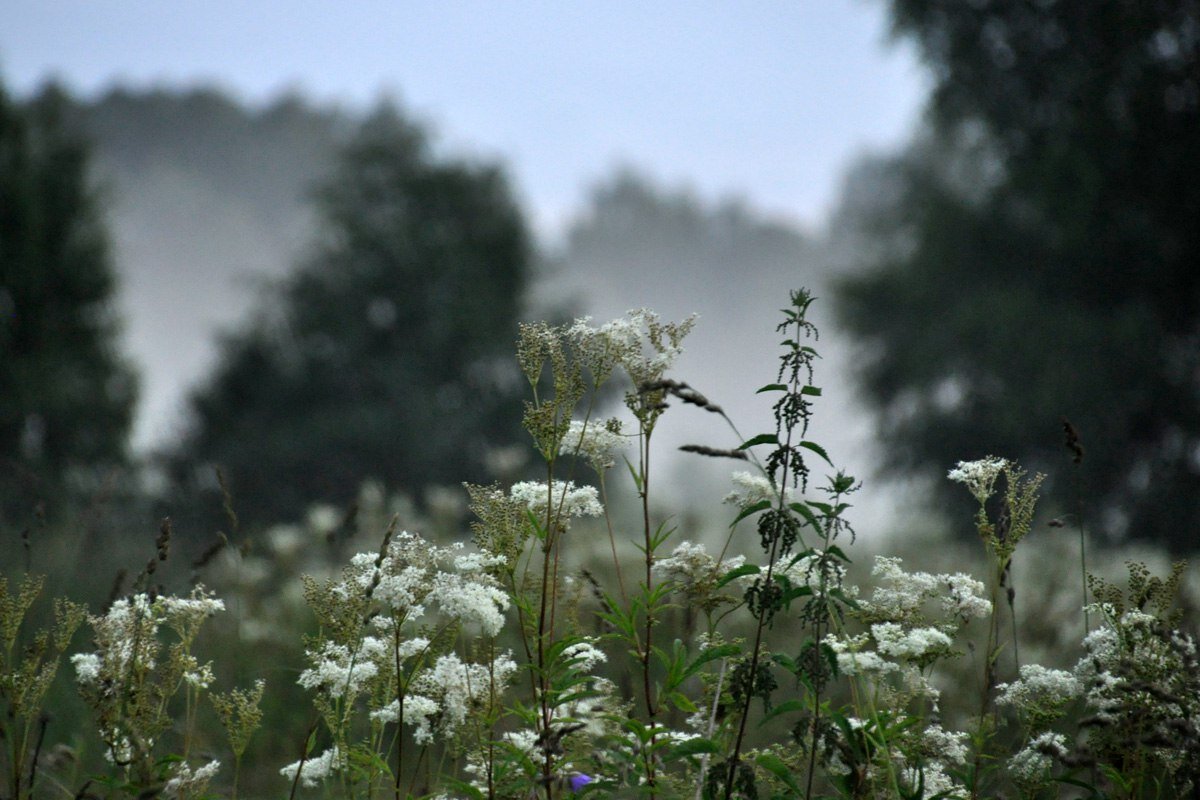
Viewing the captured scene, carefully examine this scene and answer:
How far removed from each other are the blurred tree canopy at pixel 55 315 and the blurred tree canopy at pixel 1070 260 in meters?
16.3

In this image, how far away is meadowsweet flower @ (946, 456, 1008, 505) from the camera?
2.51 meters

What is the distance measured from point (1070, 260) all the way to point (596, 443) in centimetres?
1855

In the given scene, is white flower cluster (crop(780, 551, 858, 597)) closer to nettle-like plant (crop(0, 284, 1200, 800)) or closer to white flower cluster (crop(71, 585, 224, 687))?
nettle-like plant (crop(0, 284, 1200, 800))

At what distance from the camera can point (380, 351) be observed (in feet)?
79.9

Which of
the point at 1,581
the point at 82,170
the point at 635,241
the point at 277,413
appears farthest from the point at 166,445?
the point at 635,241

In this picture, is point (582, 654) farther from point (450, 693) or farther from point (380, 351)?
point (380, 351)

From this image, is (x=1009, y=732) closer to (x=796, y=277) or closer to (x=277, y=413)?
(x=277, y=413)

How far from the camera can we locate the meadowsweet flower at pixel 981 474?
2.51 m

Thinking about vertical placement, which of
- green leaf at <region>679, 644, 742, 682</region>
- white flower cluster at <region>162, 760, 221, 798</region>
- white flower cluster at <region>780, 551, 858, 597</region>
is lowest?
white flower cluster at <region>162, 760, 221, 798</region>

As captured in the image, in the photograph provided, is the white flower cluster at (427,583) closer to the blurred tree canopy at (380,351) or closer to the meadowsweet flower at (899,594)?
the meadowsweet flower at (899,594)

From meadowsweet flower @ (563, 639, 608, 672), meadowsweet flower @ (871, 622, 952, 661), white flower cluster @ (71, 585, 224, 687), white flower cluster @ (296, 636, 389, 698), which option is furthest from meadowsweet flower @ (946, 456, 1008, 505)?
white flower cluster @ (71, 585, 224, 687)

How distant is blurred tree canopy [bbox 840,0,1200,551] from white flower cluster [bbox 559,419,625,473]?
638 inches

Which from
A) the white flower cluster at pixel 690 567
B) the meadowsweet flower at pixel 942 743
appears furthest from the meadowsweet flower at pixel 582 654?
the meadowsweet flower at pixel 942 743

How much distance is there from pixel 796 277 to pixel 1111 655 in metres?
97.6
